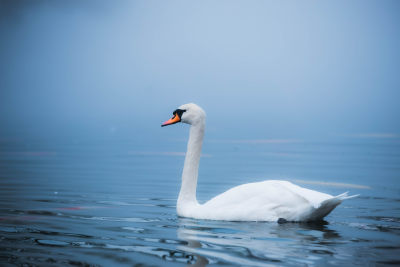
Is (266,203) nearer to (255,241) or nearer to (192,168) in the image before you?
(255,241)

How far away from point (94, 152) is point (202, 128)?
1349 cm

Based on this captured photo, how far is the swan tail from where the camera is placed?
712 cm

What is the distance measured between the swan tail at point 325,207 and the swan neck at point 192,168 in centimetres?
155

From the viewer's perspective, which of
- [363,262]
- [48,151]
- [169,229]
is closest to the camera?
[363,262]

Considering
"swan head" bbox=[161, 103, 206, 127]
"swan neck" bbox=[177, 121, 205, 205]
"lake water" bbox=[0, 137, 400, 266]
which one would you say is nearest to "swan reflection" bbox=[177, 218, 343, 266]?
"lake water" bbox=[0, 137, 400, 266]

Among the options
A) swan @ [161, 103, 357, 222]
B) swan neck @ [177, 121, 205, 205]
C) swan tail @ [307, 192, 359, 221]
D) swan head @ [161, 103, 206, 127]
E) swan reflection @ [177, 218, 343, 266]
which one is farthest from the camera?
swan head @ [161, 103, 206, 127]

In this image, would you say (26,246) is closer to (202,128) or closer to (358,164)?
(202,128)

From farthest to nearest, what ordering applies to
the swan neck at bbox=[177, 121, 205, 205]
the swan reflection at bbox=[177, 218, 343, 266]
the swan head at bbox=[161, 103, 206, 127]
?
the swan head at bbox=[161, 103, 206, 127], the swan neck at bbox=[177, 121, 205, 205], the swan reflection at bbox=[177, 218, 343, 266]

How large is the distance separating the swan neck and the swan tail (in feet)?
5.08

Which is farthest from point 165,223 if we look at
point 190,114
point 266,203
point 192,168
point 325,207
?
point 325,207

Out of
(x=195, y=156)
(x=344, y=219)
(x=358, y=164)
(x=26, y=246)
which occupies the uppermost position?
(x=358, y=164)

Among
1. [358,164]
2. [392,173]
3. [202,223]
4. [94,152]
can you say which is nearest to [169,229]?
[202,223]

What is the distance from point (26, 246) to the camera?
6.17 meters

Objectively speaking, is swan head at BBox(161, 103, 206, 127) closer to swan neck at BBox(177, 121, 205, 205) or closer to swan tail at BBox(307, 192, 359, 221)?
swan neck at BBox(177, 121, 205, 205)
